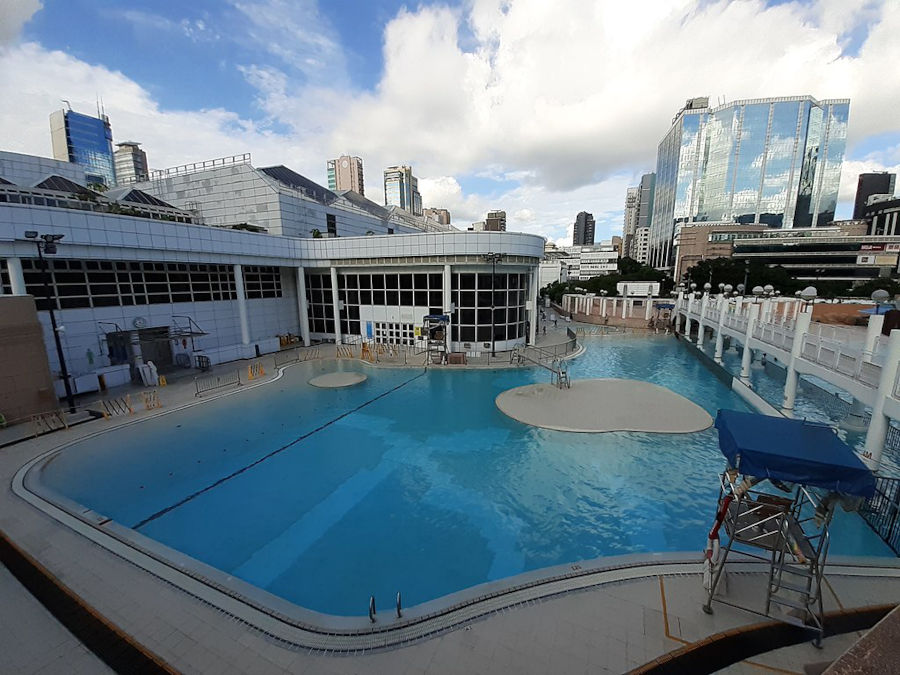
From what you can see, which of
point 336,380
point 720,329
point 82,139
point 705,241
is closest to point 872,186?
point 705,241

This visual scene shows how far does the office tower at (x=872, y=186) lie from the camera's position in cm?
17375

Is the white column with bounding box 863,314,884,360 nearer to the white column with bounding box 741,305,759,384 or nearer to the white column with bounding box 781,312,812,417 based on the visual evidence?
the white column with bounding box 781,312,812,417

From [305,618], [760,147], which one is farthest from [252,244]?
[760,147]

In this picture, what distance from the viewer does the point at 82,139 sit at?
11644 centimetres

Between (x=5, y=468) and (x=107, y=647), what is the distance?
978cm

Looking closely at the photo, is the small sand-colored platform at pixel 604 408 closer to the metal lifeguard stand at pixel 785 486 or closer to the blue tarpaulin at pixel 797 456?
the metal lifeguard stand at pixel 785 486

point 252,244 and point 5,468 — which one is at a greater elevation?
point 252,244

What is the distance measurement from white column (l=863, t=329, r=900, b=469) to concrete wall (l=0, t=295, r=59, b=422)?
2646 centimetres

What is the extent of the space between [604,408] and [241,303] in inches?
879

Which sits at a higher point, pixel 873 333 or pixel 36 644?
pixel 873 333

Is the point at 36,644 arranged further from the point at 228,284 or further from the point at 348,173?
the point at 348,173

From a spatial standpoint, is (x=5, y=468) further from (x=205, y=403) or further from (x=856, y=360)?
(x=856, y=360)

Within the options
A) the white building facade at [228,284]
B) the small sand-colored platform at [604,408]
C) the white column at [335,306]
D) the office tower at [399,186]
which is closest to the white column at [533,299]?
the white building facade at [228,284]

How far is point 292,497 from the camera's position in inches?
395
